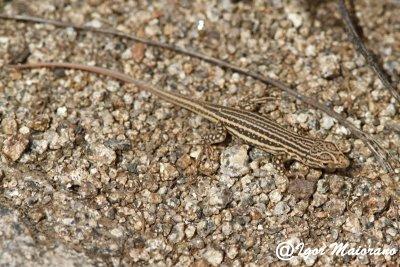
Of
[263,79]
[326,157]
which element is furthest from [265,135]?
[263,79]

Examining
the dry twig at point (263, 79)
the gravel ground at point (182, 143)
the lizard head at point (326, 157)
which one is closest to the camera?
the gravel ground at point (182, 143)

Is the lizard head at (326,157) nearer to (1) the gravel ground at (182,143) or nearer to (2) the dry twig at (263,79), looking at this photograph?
(1) the gravel ground at (182,143)

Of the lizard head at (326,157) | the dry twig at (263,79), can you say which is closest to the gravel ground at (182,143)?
the dry twig at (263,79)

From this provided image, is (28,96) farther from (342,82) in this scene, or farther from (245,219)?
(342,82)

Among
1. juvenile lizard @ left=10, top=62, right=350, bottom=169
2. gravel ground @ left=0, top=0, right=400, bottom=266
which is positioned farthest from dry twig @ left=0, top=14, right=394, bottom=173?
juvenile lizard @ left=10, top=62, right=350, bottom=169

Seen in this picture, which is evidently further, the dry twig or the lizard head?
the dry twig

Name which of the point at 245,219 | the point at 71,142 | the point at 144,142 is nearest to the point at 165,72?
the point at 144,142

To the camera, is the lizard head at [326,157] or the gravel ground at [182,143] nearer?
the gravel ground at [182,143]

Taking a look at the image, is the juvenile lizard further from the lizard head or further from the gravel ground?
the gravel ground
